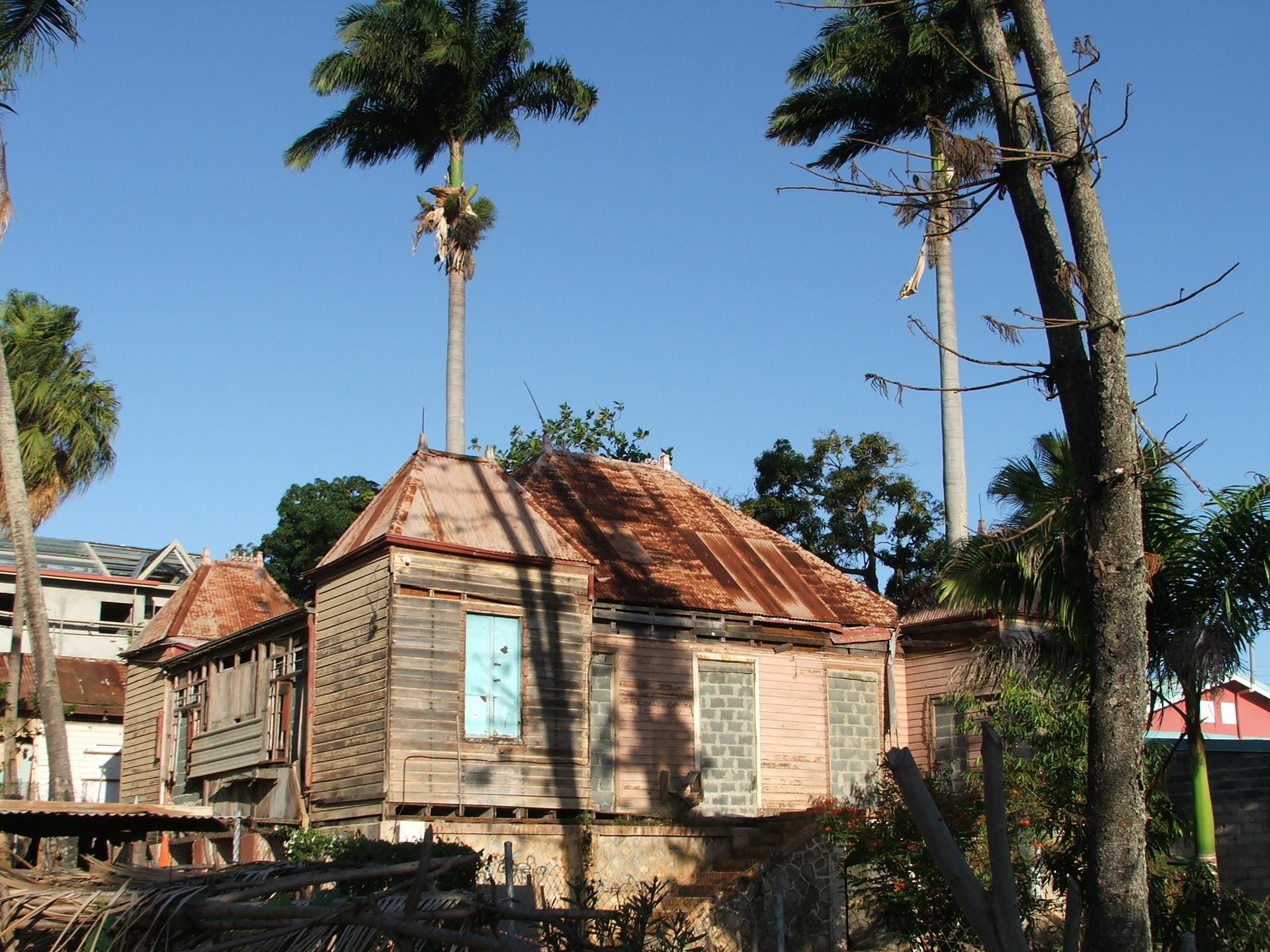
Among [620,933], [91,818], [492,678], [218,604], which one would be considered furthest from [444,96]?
[620,933]

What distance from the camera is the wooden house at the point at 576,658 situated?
58.3 ft

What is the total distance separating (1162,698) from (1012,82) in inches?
198

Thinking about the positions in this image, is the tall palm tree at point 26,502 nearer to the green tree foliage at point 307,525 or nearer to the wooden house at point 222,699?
the wooden house at point 222,699

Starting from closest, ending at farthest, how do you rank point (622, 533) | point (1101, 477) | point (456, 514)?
point (1101, 477)
point (456, 514)
point (622, 533)

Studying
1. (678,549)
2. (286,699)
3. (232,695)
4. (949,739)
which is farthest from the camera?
(678,549)

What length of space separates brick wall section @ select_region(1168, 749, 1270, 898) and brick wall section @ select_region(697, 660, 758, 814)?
20.4 ft

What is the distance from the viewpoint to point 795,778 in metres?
21.4

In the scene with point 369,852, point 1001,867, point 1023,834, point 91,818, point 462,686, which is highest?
point 462,686

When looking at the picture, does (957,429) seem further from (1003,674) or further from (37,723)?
(37,723)

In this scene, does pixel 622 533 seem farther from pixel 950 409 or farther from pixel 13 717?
pixel 13 717

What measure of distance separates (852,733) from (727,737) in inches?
102

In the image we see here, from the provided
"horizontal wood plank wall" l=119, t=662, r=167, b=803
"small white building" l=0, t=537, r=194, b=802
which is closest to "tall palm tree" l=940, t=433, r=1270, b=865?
"horizontal wood plank wall" l=119, t=662, r=167, b=803

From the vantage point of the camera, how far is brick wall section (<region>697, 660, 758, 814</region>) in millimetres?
20547

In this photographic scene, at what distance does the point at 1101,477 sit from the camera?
327 inches
